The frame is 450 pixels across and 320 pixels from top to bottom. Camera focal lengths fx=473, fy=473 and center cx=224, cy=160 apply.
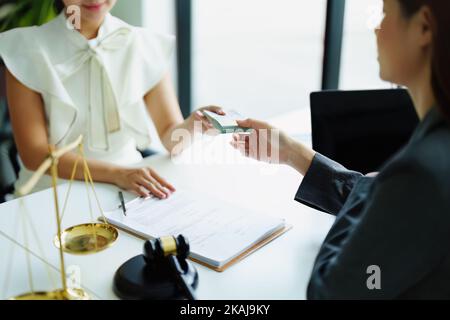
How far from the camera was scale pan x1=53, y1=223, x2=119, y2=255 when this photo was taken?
86 cm

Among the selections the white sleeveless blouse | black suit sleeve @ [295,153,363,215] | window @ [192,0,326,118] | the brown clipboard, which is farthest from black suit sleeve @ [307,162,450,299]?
window @ [192,0,326,118]

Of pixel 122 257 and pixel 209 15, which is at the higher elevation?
pixel 209 15

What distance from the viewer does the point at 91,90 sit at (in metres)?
1.70

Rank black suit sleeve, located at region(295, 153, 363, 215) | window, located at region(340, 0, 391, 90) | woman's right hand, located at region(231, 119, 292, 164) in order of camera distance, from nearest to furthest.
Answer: black suit sleeve, located at region(295, 153, 363, 215) < woman's right hand, located at region(231, 119, 292, 164) < window, located at region(340, 0, 391, 90)

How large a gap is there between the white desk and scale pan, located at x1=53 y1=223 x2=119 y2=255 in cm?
7

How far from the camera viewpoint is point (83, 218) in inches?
45.6

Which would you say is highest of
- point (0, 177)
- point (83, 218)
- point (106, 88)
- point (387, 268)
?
point (106, 88)

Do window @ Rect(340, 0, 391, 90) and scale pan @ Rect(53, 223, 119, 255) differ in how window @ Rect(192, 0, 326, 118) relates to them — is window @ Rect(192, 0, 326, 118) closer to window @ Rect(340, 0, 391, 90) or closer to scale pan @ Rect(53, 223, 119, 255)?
window @ Rect(340, 0, 391, 90)

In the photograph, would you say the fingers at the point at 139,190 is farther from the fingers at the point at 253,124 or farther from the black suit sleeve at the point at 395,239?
the black suit sleeve at the point at 395,239

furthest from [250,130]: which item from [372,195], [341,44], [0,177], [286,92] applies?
[286,92]

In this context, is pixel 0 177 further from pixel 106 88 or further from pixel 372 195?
pixel 372 195

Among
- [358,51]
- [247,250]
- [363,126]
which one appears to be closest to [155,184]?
[247,250]

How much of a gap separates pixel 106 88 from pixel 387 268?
1275mm

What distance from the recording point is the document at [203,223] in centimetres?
100
